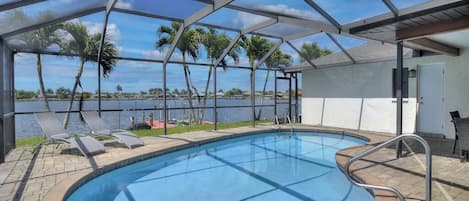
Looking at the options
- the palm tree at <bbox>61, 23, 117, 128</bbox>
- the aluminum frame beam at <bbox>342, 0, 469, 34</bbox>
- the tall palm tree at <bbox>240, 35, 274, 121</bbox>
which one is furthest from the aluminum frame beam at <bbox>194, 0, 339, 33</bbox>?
the tall palm tree at <bbox>240, 35, 274, 121</bbox>

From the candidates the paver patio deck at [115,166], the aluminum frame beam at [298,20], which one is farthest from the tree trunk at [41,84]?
the aluminum frame beam at [298,20]

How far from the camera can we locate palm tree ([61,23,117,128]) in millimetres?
9195

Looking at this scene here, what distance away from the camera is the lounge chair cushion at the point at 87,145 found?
Answer: 6.19 metres

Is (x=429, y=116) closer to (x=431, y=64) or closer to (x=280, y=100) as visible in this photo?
(x=431, y=64)

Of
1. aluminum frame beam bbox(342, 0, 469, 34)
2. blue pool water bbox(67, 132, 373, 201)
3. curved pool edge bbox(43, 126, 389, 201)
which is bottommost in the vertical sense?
blue pool water bbox(67, 132, 373, 201)

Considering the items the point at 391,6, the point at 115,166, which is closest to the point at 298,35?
the point at 391,6

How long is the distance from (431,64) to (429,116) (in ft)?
5.13

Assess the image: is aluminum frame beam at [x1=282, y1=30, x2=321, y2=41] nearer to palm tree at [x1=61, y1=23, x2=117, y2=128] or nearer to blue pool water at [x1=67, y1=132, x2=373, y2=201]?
blue pool water at [x1=67, y1=132, x2=373, y2=201]

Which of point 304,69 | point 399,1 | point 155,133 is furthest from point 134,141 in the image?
point 304,69

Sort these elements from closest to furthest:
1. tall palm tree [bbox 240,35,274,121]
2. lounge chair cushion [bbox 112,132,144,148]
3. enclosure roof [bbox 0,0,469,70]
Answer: enclosure roof [bbox 0,0,469,70] < lounge chair cushion [bbox 112,132,144,148] < tall palm tree [bbox 240,35,274,121]

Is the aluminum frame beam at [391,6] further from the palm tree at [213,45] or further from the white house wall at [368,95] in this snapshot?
the palm tree at [213,45]

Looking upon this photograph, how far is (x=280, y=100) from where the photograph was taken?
1368cm

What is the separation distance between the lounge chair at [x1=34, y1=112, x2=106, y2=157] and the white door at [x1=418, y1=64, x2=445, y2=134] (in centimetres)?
Answer: 907

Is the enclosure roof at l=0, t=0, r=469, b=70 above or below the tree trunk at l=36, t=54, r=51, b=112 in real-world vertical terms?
above
